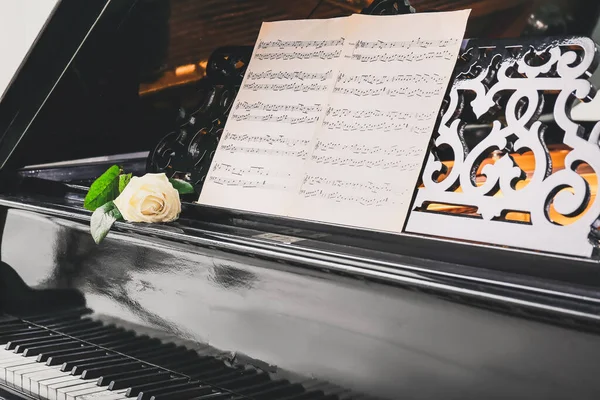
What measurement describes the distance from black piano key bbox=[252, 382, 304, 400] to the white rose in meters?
0.46

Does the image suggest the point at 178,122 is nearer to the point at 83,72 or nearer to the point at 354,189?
the point at 83,72

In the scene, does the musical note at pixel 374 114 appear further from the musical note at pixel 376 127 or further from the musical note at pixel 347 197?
the musical note at pixel 347 197

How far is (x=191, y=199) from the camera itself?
6.00ft

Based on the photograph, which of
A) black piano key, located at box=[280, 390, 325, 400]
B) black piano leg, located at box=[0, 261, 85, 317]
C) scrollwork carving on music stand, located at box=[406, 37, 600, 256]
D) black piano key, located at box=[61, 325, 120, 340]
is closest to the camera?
scrollwork carving on music stand, located at box=[406, 37, 600, 256]

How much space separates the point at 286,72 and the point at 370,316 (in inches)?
27.2

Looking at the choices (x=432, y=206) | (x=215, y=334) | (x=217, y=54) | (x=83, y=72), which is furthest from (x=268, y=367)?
(x=83, y=72)

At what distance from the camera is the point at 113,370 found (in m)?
1.63

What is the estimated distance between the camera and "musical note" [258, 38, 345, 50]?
1.69m

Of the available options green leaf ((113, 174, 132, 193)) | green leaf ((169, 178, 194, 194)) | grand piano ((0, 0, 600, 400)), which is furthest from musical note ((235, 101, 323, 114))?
green leaf ((113, 174, 132, 193))

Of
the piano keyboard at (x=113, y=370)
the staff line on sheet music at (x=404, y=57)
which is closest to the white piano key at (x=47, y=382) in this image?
the piano keyboard at (x=113, y=370)

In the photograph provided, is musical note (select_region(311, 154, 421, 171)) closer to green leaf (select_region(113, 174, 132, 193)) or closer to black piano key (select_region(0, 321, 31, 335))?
green leaf (select_region(113, 174, 132, 193))

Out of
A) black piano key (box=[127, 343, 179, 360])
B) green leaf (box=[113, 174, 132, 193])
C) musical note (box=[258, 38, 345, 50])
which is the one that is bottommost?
black piano key (box=[127, 343, 179, 360])

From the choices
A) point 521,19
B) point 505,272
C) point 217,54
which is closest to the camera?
point 505,272

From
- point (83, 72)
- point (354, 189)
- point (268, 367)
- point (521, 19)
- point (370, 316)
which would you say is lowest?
point (268, 367)
